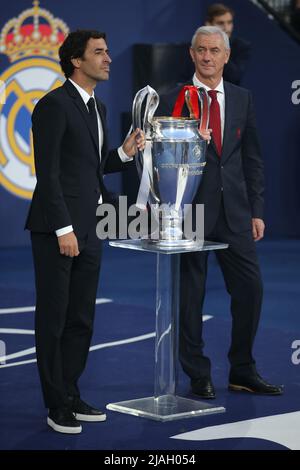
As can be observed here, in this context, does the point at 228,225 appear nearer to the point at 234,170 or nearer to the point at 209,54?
the point at 234,170

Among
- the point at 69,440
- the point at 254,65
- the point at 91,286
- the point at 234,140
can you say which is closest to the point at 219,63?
the point at 234,140

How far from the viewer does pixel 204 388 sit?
5203mm

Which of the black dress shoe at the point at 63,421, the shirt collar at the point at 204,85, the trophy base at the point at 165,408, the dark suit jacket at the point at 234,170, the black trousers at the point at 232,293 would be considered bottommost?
the trophy base at the point at 165,408

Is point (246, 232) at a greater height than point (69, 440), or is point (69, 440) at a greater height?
point (246, 232)

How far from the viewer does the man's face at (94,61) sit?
4648mm

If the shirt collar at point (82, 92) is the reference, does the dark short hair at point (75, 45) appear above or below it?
above

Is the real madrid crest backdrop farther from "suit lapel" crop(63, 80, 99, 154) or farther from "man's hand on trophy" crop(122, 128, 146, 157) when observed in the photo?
"suit lapel" crop(63, 80, 99, 154)

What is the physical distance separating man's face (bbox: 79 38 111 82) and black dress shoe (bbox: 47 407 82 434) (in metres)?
1.44

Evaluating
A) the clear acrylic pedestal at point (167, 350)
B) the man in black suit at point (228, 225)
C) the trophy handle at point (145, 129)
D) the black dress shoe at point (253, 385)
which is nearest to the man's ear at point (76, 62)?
the trophy handle at point (145, 129)

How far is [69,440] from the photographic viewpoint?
4410 mm

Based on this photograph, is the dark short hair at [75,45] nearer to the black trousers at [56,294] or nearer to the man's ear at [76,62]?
the man's ear at [76,62]

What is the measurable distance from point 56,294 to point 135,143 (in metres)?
0.76
